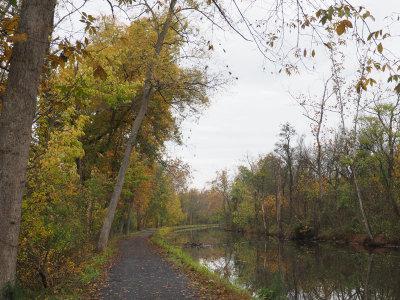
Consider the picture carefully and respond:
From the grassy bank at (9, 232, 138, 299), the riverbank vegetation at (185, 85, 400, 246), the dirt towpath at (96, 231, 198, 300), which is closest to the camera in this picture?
the grassy bank at (9, 232, 138, 299)

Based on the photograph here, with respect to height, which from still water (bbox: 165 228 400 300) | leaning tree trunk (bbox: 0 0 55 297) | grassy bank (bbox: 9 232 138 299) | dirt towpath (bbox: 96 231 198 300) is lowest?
still water (bbox: 165 228 400 300)

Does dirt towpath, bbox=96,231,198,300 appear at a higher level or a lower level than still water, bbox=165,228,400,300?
higher

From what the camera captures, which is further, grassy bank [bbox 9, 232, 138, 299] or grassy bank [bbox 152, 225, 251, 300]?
grassy bank [bbox 152, 225, 251, 300]

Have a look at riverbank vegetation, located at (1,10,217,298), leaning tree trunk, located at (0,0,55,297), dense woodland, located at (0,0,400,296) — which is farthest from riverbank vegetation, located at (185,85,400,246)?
leaning tree trunk, located at (0,0,55,297)

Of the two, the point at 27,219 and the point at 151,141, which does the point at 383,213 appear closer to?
the point at 151,141

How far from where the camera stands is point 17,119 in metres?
3.18

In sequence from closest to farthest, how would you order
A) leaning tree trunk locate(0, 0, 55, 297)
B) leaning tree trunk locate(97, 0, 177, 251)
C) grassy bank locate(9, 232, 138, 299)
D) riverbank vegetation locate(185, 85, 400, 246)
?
1. leaning tree trunk locate(0, 0, 55, 297)
2. grassy bank locate(9, 232, 138, 299)
3. leaning tree trunk locate(97, 0, 177, 251)
4. riverbank vegetation locate(185, 85, 400, 246)

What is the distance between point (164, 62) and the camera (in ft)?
46.6

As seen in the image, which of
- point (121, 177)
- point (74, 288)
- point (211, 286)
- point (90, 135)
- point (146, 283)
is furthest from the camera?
point (90, 135)

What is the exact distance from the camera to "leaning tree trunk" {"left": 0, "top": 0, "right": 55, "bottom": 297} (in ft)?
10.4

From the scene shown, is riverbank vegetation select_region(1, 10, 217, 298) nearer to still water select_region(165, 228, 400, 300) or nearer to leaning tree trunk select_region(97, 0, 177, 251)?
leaning tree trunk select_region(97, 0, 177, 251)

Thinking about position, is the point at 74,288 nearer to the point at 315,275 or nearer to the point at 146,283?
the point at 146,283

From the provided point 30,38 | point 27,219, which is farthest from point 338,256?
point 30,38

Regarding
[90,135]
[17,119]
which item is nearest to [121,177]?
[90,135]
